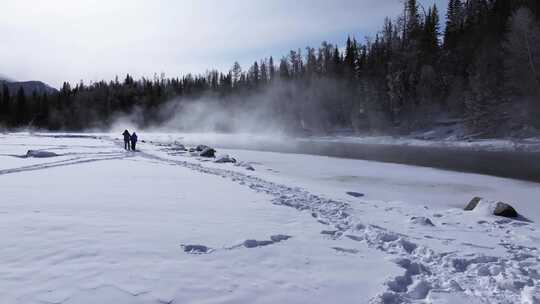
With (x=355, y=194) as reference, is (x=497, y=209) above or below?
above

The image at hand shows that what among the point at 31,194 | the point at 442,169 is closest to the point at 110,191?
the point at 31,194

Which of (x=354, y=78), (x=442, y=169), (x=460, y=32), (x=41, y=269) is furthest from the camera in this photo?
(x=354, y=78)

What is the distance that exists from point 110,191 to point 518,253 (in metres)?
11.9

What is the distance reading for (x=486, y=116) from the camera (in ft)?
158

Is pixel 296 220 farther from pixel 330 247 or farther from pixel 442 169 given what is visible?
pixel 442 169

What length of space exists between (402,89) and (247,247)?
65823mm

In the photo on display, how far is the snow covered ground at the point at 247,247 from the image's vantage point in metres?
5.00

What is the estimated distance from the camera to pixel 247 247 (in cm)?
701

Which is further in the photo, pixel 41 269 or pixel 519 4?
pixel 519 4

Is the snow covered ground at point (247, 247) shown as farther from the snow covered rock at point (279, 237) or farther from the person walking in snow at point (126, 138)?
the person walking in snow at point (126, 138)

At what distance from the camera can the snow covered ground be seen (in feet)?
16.4

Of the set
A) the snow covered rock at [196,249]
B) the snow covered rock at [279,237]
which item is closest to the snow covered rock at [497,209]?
the snow covered rock at [279,237]

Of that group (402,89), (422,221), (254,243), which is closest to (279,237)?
(254,243)

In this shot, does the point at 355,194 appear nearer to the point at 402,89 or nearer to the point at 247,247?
the point at 247,247
